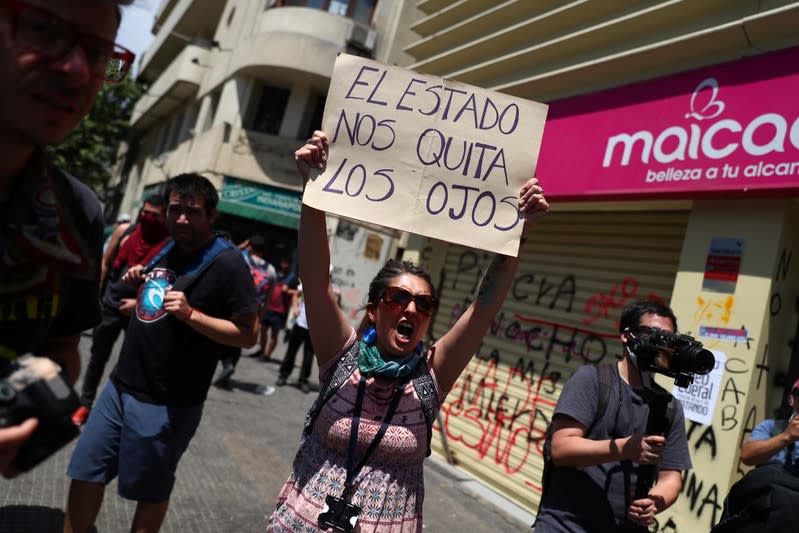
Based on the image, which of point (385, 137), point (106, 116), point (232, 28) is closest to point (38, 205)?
point (385, 137)

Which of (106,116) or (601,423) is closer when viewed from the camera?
(601,423)

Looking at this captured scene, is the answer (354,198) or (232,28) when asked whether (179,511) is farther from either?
(232,28)

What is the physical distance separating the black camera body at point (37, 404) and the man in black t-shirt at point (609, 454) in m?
2.00

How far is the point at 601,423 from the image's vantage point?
9.02ft

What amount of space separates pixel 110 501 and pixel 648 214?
16.8 feet

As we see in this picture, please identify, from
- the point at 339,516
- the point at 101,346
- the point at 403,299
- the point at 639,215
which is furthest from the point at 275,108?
the point at 339,516

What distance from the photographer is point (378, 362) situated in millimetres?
2389

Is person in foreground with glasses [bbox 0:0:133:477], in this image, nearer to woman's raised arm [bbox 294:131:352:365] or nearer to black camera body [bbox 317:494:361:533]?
woman's raised arm [bbox 294:131:352:365]

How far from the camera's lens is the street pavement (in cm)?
408

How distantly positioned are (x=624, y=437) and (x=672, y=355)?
1.41 feet

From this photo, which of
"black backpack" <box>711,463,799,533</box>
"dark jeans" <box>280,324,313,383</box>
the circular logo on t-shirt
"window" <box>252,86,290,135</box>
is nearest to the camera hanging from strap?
the circular logo on t-shirt

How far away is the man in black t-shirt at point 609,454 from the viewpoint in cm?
261

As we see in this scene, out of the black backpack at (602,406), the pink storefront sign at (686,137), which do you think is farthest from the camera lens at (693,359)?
the pink storefront sign at (686,137)

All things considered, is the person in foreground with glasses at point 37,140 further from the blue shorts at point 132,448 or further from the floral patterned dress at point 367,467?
the blue shorts at point 132,448
